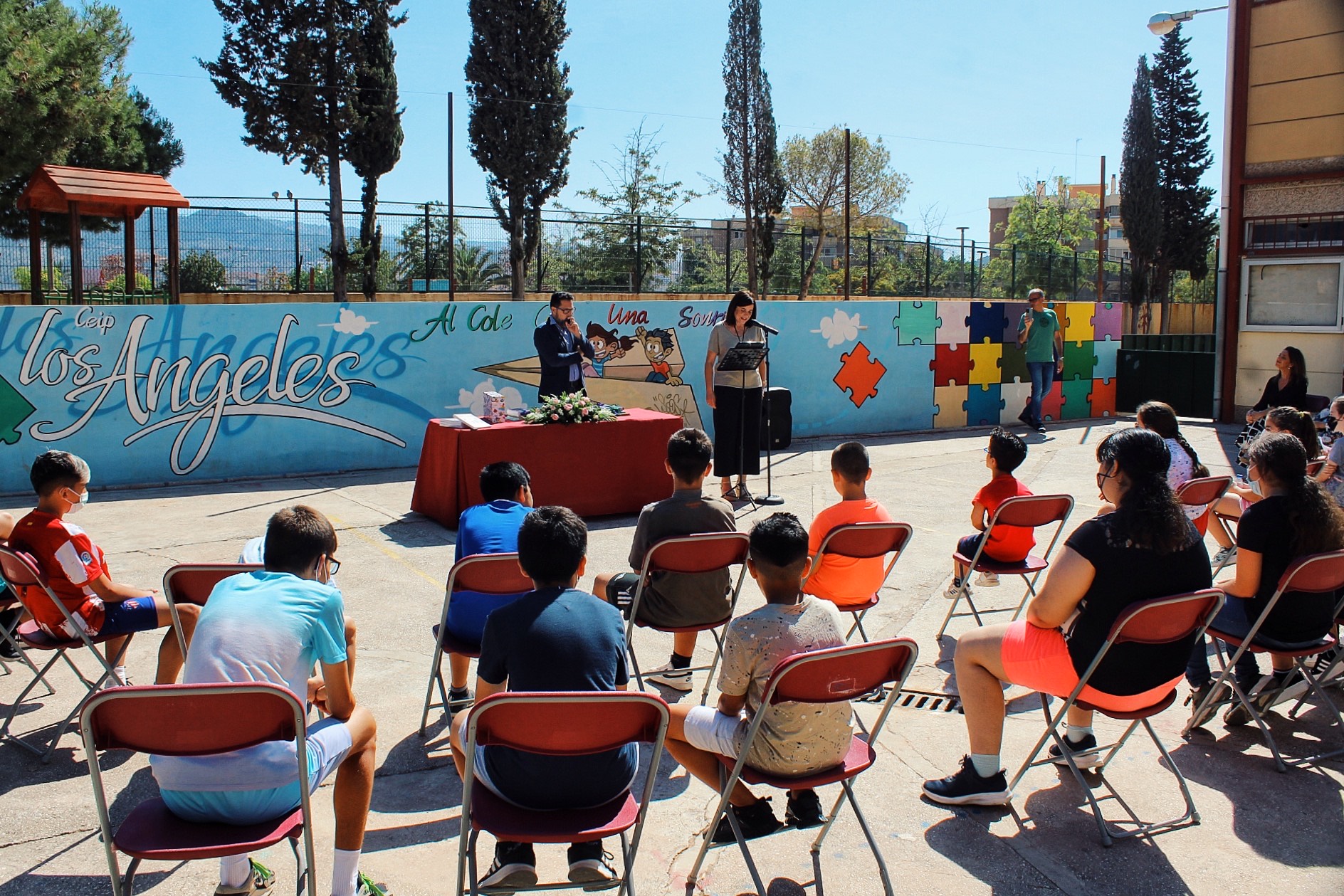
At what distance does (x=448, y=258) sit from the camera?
19.4 meters

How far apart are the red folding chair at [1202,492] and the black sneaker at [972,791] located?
244 cm

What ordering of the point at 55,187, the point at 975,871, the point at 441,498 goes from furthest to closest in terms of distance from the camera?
the point at 55,187 → the point at 441,498 → the point at 975,871

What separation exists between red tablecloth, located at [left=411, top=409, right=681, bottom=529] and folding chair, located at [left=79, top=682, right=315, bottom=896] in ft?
17.0

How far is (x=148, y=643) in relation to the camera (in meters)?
5.46

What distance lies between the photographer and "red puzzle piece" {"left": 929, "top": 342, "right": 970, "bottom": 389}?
14.8 meters

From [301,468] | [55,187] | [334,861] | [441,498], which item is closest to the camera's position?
[334,861]

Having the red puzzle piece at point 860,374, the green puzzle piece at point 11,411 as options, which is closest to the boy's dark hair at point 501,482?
the green puzzle piece at point 11,411

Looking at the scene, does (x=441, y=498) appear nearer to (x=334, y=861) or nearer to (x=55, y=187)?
(x=334, y=861)

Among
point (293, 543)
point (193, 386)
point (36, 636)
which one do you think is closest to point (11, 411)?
point (193, 386)

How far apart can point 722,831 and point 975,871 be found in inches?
31.9

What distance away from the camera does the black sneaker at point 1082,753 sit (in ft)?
12.7

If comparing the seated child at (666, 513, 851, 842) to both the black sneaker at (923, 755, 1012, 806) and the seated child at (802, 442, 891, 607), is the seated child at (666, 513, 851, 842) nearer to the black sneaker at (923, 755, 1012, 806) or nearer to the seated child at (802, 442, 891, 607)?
the black sneaker at (923, 755, 1012, 806)

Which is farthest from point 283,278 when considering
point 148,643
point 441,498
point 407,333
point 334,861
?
point 334,861

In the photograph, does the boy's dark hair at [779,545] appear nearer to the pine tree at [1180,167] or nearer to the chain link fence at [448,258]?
the chain link fence at [448,258]
